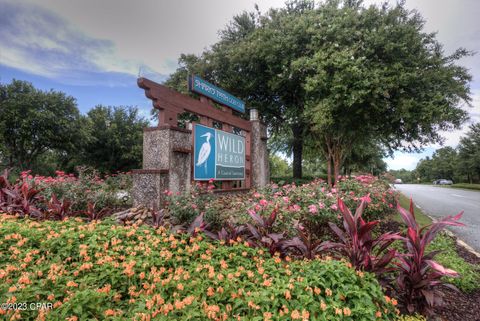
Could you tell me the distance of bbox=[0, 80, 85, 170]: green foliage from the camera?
1809cm

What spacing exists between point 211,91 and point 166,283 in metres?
5.70

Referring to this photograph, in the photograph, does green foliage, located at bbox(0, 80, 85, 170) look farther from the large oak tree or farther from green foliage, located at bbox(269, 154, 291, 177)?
green foliage, located at bbox(269, 154, 291, 177)

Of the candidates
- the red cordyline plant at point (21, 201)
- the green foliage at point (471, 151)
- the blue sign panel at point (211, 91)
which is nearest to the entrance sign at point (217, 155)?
the blue sign panel at point (211, 91)

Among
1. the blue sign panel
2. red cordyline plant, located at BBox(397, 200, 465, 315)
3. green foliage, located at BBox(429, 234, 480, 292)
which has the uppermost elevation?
the blue sign panel

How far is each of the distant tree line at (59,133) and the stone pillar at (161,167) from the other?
1700 centimetres

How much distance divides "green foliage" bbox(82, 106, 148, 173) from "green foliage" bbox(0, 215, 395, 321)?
2140cm

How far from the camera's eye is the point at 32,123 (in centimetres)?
1836

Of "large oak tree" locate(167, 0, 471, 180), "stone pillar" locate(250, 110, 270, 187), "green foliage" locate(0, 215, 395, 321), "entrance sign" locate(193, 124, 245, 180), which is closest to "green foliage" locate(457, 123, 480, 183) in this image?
"large oak tree" locate(167, 0, 471, 180)

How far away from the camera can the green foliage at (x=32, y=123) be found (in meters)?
18.1

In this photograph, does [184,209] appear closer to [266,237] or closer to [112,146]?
[266,237]

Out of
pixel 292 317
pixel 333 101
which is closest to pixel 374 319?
pixel 292 317

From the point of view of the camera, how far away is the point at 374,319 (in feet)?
5.88

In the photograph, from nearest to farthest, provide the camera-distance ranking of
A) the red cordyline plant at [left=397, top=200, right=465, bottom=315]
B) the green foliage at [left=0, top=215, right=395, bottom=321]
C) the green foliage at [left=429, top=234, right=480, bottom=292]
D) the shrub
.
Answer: the green foliage at [left=0, top=215, right=395, bottom=321] < the red cordyline plant at [left=397, top=200, right=465, bottom=315] < the green foliage at [left=429, top=234, right=480, bottom=292] < the shrub

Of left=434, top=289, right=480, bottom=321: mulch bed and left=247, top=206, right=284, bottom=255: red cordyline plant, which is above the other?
left=247, top=206, right=284, bottom=255: red cordyline plant
